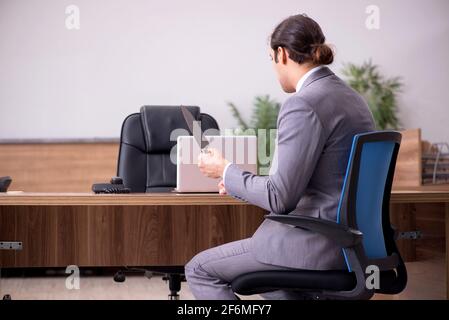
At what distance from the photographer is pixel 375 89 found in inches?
312

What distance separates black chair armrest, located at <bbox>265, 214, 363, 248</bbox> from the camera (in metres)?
2.10

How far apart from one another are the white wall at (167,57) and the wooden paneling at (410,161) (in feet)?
5.85

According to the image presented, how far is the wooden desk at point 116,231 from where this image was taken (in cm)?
282

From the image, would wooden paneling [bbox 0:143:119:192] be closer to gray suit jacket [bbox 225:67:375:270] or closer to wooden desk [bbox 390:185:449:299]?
wooden desk [bbox 390:185:449:299]

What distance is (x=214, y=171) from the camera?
92.0 inches

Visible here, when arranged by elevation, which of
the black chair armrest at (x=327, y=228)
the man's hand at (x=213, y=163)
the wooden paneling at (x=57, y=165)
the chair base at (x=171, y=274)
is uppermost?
the man's hand at (x=213, y=163)

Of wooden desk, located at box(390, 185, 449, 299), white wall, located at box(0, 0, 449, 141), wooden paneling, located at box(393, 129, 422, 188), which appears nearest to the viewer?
wooden desk, located at box(390, 185, 449, 299)

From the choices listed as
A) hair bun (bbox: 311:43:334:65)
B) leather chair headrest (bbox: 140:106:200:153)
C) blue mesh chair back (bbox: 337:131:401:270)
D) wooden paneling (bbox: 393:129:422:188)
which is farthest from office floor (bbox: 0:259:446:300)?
wooden paneling (bbox: 393:129:422:188)

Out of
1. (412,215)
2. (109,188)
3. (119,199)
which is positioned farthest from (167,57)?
(119,199)

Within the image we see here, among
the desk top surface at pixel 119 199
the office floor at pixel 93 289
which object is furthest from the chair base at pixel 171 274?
the office floor at pixel 93 289

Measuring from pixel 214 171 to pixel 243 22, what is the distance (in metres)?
5.57

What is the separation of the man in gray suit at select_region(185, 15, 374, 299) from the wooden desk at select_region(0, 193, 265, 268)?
1.90ft

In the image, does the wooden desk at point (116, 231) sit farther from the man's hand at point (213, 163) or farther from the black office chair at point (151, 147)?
the black office chair at point (151, 147)

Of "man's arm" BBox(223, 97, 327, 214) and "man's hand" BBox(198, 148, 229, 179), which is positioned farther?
"man's hand" BBox(198, 148, 229, 179)
